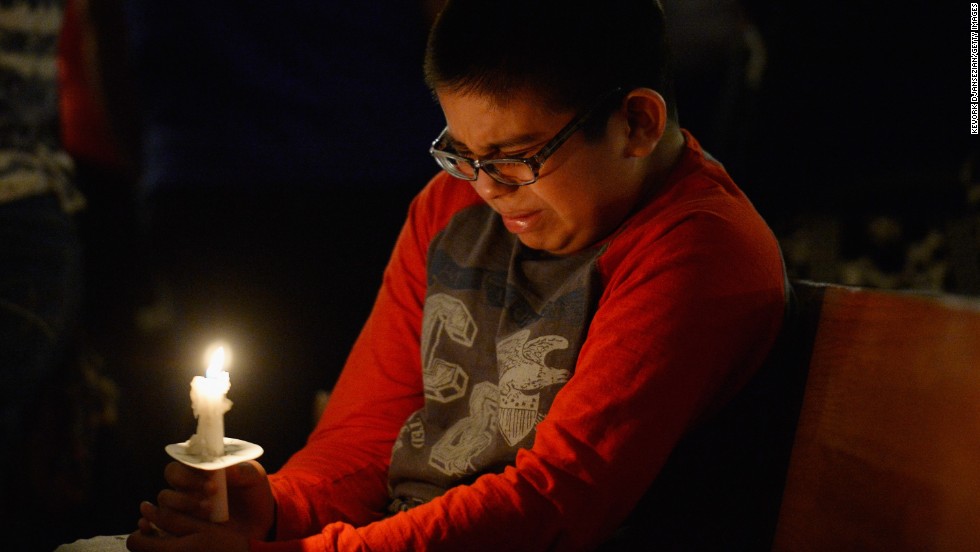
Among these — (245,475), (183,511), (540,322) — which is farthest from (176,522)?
(540,322)

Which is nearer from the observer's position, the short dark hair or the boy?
the boy

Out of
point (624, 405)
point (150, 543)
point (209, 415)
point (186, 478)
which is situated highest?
point (209, 415)

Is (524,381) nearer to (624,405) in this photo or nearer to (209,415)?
(624,405)

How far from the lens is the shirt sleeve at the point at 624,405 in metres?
1.30

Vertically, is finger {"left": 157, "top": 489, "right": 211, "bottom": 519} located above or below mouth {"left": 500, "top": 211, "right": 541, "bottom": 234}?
below

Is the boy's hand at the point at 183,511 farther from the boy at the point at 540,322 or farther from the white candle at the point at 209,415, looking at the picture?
the white candle at the point at 209,415

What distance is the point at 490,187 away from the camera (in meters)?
1.54

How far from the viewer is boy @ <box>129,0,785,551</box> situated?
131 cm

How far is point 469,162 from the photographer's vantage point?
153 centimetres

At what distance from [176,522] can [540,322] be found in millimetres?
640

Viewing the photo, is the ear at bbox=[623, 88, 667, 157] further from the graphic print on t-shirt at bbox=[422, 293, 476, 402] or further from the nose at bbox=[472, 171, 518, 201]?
the graphic print on t-shirt at bbox=[422, 293, 476, 402]

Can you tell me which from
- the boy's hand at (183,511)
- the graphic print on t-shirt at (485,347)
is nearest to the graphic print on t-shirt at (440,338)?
the graphic print on t-shirt at (485,347)

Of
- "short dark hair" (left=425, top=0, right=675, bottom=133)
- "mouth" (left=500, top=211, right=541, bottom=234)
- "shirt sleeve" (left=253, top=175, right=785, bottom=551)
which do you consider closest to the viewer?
"shirt sleeve" (left=253, top=175, right=785, bottom=551)

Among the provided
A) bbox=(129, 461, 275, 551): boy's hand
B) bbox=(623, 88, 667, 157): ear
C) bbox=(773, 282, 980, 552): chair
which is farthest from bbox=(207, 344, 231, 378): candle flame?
bbox=(773, 282, 980, 552): chair
